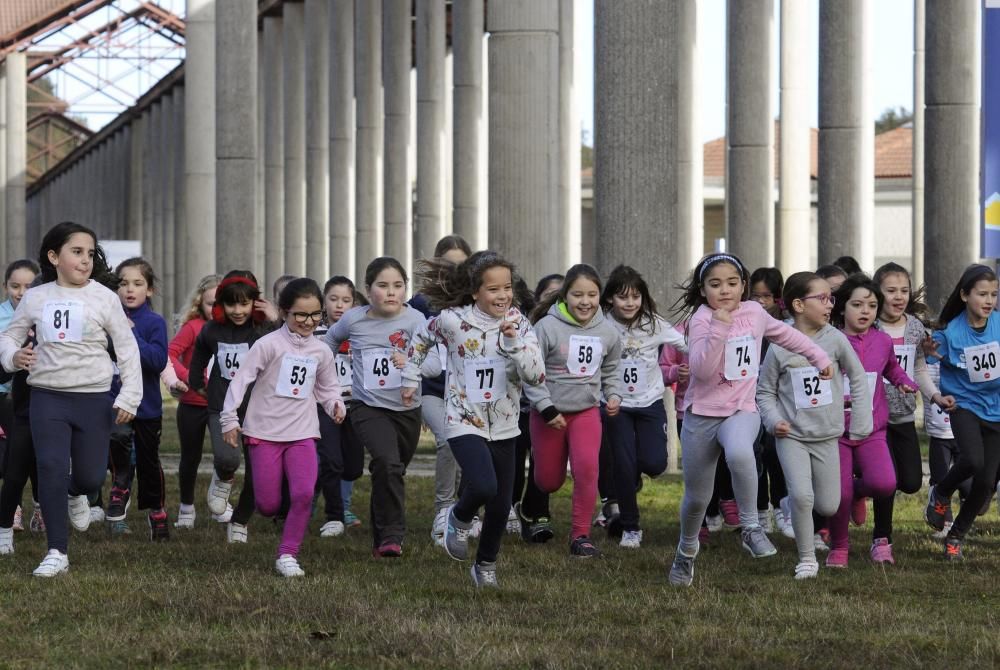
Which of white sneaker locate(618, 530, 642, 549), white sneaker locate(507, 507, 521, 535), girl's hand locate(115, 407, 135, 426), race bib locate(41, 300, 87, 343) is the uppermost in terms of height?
race bib locate(41, 300, 87, 343)

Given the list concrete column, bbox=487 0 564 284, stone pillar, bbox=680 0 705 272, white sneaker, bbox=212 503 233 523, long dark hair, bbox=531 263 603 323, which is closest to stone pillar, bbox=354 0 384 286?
stone pillar, bbox=680 0 705 272

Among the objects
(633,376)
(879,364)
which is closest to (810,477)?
(879,364)

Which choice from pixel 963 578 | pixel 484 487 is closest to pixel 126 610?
pixel 484 487

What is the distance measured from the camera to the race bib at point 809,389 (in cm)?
927

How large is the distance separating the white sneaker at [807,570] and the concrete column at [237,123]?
44.2ft

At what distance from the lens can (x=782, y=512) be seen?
37.0 feet

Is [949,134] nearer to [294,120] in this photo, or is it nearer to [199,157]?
[199,157]

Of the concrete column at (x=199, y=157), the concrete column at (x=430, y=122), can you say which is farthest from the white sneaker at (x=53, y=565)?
the concrete column at (x=430, y=122)

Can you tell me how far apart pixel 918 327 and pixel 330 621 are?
4.26m

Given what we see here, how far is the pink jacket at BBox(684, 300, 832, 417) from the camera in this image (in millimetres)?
8867

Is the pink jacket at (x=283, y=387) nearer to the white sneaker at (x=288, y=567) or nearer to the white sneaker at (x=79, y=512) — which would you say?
the white sneaker at (x=288, y=567)

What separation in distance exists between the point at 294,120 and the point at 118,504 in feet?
126

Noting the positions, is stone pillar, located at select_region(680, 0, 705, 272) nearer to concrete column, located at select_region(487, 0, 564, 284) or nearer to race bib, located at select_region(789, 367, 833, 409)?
concrete column, located at select_region(487, 0, 564, 284)

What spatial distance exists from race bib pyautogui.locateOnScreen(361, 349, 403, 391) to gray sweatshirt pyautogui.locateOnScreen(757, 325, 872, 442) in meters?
2.07
